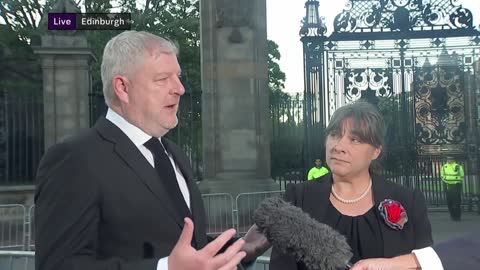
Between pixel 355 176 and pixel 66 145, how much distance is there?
4.52ft

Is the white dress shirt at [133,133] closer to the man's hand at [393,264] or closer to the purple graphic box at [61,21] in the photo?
the man's hand at [393,264]

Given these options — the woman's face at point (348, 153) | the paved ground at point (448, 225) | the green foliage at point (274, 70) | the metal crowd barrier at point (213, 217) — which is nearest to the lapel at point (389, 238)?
the woman's face at point (348, 153)

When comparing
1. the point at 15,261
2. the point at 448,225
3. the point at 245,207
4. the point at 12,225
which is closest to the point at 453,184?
the point at 448,225

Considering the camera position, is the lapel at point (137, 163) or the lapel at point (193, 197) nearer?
the lapel at point (137, 163)

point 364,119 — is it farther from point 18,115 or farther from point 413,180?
point 413,180

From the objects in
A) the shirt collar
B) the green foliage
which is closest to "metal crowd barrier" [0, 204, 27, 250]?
the shirt collar

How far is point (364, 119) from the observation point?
2553 millimetres

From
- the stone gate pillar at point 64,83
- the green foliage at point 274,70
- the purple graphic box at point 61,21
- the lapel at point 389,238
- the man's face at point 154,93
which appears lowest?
the lapel at point 389,238

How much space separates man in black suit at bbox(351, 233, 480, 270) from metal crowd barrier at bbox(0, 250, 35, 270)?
10.9 ft

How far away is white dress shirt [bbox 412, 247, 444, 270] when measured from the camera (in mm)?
1388

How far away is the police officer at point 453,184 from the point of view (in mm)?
12047

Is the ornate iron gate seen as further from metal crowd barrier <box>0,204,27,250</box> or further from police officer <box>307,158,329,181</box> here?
metal crowd barrier <box>0,204,27,250</box>

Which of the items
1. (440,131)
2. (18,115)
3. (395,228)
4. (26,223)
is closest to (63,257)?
(395,228)

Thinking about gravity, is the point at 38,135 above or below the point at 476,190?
above
